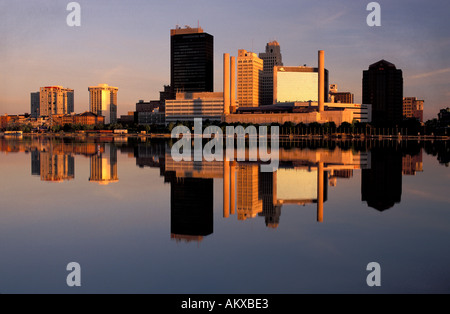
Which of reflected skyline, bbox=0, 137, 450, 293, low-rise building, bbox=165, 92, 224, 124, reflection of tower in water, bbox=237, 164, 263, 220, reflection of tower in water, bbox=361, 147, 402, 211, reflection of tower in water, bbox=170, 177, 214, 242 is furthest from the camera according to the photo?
low-rise building, bbox=165, 92, 224, 124

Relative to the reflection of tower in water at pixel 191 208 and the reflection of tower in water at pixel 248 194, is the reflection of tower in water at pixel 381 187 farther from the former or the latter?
the reflection of tower in water at pixel 191 208

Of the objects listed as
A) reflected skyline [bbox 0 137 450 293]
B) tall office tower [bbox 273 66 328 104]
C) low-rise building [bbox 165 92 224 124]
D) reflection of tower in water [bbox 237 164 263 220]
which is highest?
tall office tower [bbox 273 66 328 104]

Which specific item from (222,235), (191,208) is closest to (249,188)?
(191,208)

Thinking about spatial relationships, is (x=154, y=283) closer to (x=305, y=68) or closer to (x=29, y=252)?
(x=29, y=252)

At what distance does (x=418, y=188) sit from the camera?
906 inches

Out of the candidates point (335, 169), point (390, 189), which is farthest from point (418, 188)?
point (335, 169)

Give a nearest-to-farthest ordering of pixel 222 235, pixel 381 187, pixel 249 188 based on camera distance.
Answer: pixel 222 235
pixel 249 188
pixel 381 187

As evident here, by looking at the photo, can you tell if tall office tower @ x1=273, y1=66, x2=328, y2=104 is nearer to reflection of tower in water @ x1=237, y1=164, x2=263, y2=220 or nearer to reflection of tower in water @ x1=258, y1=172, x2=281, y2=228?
reflection of tower in water @ x1=237, y1=164, x2=263, y2=220

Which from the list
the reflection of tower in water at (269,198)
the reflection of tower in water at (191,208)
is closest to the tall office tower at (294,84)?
the reflection of tower in water at (269,198)

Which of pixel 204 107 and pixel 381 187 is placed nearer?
pixel 381 187

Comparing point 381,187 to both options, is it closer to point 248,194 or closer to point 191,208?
point 248,194

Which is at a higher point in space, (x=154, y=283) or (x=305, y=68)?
(x=305, y=68)

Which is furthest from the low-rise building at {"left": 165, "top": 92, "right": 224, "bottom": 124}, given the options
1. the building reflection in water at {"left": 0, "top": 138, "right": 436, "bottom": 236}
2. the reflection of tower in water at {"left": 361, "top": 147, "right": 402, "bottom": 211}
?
the reflection of tower in water at {"left": 361, "top": 147, "right": 402, "bottom": 211}
